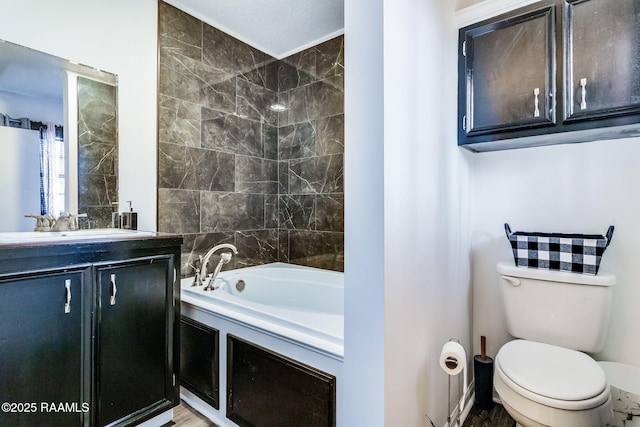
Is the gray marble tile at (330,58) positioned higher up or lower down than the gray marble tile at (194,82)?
higher up

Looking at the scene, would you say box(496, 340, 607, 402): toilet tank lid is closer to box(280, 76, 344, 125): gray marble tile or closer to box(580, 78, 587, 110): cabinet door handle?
box(580, 78, 587, 110): cabinet door handle

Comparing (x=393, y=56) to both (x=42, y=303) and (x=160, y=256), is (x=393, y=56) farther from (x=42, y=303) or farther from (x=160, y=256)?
(x=42, y=303)

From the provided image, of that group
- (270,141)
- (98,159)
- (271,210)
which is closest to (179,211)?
(98,159)

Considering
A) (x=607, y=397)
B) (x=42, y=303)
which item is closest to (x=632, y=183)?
(x=607, y=397)

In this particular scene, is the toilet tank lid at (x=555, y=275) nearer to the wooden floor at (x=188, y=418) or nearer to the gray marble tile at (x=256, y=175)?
the wooden floor at (x=188, y=418)

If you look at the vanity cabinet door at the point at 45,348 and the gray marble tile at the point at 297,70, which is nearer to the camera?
the vanity cabinet door at the point at 45,348

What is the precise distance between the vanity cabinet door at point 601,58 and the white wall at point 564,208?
1.10ft

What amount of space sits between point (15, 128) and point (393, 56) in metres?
1.95

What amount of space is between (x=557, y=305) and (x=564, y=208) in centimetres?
53

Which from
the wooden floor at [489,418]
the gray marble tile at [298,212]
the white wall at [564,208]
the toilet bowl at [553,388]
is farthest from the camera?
the gray marble tile at [298,212]

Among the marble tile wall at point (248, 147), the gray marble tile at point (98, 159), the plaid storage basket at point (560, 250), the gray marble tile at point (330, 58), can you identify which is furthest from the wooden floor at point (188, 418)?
the gray marble tile at point (330, 58)

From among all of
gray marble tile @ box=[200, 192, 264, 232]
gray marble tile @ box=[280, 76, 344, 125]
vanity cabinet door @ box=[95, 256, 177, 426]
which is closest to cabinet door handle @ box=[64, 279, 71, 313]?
vanity cabinet door @ box=[95, 256, 177, 426]

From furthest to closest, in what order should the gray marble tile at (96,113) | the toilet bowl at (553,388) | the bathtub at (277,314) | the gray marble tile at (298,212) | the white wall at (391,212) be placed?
the gray marble tile at (298,212), the gray marble tile at (96,113), the bathtub at (277,314), the toilet bowl at (553,388), the white wall at (391,212)

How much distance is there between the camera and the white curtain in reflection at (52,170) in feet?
5.66
